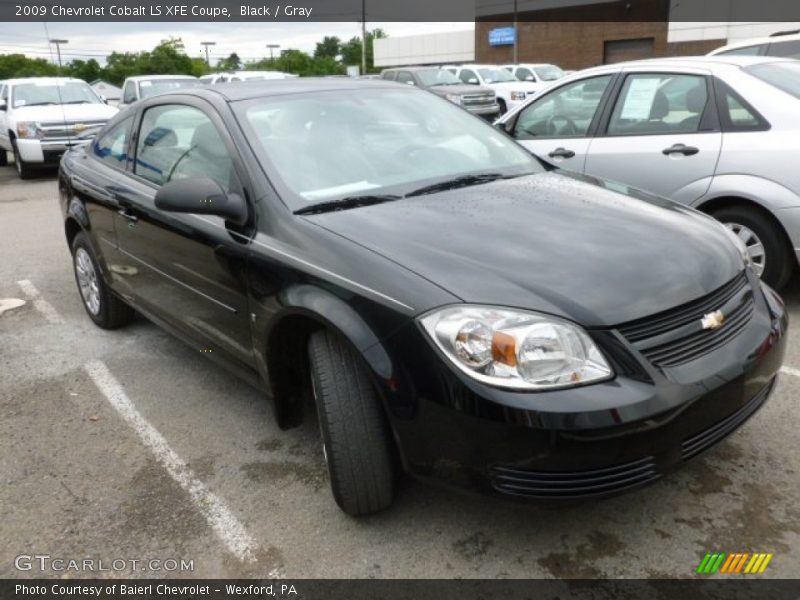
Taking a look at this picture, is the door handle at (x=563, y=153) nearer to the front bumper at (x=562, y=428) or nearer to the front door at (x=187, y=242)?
the front door at (x=187, y=242)

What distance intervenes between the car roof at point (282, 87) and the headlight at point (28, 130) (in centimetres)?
993

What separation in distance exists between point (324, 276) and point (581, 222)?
1.01 metres

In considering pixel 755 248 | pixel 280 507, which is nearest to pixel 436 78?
pixel 755 248

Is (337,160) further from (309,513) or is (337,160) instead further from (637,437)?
(637,437)

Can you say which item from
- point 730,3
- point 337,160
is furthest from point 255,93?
point 730,3

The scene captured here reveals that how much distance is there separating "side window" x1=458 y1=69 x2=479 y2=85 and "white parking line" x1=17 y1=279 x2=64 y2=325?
1763cm

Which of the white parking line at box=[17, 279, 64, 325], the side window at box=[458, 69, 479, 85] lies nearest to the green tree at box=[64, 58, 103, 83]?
the side window at box=[458, 69, 479, 85]

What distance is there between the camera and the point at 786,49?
319 inches

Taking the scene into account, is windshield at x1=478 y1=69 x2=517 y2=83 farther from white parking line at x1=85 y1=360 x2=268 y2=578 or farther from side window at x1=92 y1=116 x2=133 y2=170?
white parking line at x1=85 y1=360 x2=268 y2=578

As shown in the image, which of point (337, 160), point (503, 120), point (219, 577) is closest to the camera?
point (219, 577)

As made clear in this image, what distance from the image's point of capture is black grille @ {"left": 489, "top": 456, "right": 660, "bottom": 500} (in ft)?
7.02

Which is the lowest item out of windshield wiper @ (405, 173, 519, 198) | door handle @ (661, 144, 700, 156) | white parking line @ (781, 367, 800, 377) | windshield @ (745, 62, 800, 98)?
white parking line @ (781, 367, 800, 377)

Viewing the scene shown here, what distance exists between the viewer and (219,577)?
7.93 feet

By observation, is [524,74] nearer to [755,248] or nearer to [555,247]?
[755,248]
